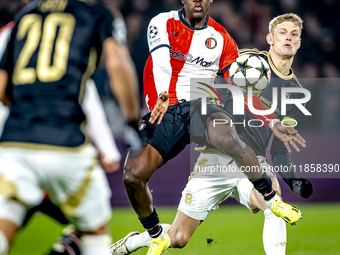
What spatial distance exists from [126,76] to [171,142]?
1685 mm

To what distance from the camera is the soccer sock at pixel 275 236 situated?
12.9 feet

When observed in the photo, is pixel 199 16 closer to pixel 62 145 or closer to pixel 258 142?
pixel 258 142

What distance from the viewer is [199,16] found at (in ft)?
13.8

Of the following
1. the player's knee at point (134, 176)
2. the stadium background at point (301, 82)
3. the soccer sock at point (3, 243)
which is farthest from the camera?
the stadium background at point (301, 82)

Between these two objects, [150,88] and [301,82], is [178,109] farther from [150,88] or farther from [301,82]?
[301,82]

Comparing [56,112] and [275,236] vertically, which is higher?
[56,112]

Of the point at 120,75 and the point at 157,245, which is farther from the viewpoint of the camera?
the point at 157,245

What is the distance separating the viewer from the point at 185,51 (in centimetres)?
422

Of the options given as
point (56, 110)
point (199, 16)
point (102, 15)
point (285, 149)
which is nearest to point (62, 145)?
point (56, 110)

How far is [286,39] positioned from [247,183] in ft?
5.22

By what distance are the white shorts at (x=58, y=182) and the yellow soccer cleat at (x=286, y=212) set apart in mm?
2012

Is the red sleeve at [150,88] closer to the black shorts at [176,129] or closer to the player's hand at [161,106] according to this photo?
the black shorts at [176,129]

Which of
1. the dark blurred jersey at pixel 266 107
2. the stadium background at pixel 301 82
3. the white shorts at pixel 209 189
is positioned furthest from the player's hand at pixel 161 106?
the stadium background at pixel 301 82

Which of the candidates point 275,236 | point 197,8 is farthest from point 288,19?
point 275,236
